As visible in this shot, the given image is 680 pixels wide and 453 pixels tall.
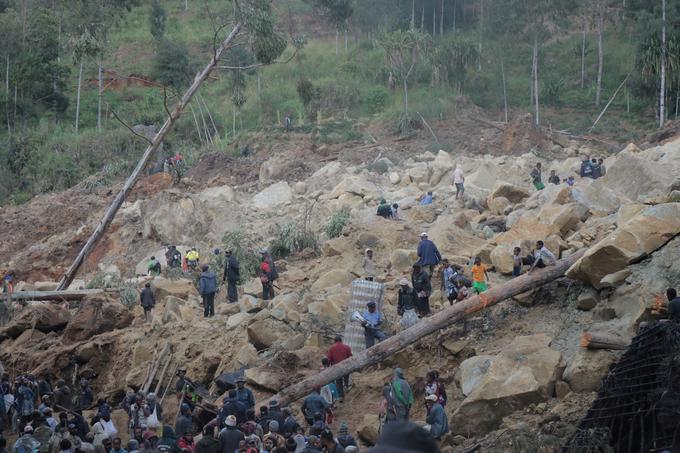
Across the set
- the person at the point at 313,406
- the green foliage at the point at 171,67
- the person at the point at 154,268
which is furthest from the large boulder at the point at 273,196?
the green foliage at the point at 171,67

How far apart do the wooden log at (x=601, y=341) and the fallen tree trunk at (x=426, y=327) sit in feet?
6.37

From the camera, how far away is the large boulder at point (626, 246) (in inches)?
469

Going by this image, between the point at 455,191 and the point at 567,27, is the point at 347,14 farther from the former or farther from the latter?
the point at 455,191

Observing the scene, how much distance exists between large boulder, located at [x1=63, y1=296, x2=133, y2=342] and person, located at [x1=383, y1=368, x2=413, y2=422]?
6984mm

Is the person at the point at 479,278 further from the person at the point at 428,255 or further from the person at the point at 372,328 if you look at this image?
the person at the point at 372,328

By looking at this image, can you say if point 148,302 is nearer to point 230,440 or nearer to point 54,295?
point 54,295

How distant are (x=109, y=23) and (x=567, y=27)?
80.7ft

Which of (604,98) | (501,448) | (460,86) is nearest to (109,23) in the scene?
(460,86)

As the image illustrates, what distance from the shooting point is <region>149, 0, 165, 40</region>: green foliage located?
168 feet

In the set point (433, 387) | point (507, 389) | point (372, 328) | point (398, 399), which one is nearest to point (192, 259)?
point (372, 328)

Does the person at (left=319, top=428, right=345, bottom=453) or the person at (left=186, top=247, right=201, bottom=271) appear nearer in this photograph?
the person at (left=319, top=428, right=345, bottom=453)

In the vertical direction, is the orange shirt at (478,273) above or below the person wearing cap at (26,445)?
above

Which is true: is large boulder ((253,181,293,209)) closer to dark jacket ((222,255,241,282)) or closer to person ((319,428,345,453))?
dark jacket ((222,255,241,282))

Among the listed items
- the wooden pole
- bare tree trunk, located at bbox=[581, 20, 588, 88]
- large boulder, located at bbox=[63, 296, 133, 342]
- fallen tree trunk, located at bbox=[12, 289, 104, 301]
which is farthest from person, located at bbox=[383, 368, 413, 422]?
bare tree trunk, located at bbox=[581, 20, 588, 88]
